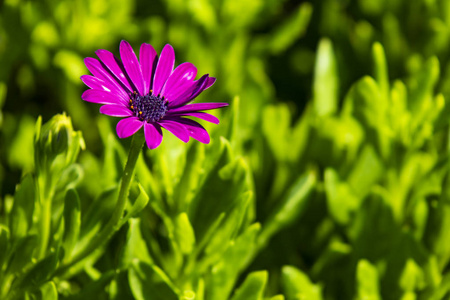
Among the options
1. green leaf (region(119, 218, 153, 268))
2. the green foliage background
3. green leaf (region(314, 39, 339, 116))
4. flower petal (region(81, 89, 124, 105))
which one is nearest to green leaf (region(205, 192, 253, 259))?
the green foliage background

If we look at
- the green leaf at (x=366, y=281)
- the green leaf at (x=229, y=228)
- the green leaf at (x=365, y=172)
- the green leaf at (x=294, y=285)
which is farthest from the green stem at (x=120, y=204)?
the green leaf at (x=365, y=172)

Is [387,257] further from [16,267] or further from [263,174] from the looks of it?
[16,267]

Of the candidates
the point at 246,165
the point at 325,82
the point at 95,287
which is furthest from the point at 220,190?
the point at 325,82

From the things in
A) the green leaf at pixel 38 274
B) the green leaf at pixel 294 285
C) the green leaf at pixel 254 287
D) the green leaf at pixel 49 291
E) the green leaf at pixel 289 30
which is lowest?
the green leaf at pixel 294 285

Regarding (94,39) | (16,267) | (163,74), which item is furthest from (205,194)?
(94,39)

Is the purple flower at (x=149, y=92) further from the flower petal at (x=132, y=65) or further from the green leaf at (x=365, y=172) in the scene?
the green leaf at (x=365, y=172)

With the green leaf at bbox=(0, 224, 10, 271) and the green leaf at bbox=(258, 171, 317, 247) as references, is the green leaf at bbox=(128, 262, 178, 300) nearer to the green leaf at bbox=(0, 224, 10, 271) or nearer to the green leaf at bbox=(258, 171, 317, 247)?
the green leaf at bbox=(0, 224, 10, 271)
